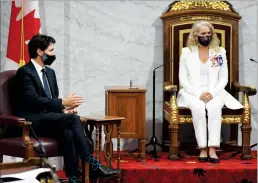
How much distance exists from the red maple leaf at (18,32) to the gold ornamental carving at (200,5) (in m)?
1.77

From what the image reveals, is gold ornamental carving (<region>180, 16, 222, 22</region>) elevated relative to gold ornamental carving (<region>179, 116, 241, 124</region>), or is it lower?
elevated

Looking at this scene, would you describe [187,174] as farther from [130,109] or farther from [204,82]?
[204,82]

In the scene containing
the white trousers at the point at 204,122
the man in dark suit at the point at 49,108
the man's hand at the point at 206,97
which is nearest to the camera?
the man in dark suit at the point at 49,108

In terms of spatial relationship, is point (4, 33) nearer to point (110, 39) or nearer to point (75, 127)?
point (110, 39)

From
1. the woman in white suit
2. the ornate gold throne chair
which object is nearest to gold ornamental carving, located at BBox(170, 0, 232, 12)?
the ornate gold throne chair

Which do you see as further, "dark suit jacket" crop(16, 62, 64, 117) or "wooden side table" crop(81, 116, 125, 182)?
"wooden side table" crop(81, 116, 125, 182)

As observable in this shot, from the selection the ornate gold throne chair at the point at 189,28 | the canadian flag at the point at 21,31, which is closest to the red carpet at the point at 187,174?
the ornate gold throne chair at the point at 189,28

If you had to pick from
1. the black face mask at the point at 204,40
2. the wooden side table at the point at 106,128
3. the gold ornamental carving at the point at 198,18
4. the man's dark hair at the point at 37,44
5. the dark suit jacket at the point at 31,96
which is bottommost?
the wooden side table at the point at 106,128

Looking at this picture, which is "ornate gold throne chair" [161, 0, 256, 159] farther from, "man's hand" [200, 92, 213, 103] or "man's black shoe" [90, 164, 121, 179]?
"man's black shoe" [90, 164, 121, 179]

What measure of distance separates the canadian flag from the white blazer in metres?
1.70

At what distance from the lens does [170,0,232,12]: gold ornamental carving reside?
6.84m

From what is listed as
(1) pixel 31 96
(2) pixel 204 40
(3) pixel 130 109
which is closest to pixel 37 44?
(1) pixel 31 96

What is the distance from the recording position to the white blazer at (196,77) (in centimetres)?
631

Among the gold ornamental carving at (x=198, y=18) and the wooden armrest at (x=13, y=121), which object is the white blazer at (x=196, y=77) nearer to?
the gold ornamental carving at (x=198, y=18)
